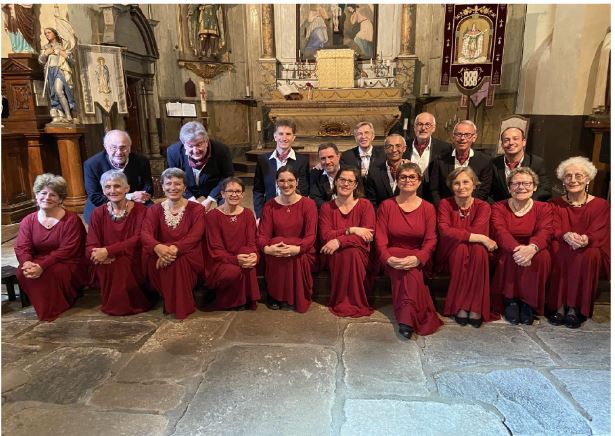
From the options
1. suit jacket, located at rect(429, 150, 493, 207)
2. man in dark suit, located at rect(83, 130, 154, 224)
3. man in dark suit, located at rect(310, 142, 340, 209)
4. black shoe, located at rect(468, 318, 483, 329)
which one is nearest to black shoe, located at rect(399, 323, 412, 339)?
black shoe, located at rect(468, 318, 483, 329)

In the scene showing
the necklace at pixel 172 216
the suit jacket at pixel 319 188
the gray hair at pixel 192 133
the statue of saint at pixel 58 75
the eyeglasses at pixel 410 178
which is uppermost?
the statue of saint at pixel 58 75

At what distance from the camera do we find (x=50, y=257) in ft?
10.9

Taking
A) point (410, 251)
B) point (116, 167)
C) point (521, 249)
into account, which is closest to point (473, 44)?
point (521, 249)

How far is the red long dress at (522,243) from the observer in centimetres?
315

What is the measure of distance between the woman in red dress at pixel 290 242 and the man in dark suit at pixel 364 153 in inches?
25.0

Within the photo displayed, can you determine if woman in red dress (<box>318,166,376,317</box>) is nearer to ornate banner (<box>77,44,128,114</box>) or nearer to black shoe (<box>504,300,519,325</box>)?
black shoe (<box>504,300,519,325</box>)

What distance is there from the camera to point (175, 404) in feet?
7.78

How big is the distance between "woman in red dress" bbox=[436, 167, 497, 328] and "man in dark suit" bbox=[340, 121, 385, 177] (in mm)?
768

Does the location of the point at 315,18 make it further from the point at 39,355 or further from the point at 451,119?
the point at 39,355

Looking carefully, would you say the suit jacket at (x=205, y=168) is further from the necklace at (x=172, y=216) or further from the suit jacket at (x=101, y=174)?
the necklace at (x=172, y=216)

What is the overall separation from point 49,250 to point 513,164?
12.3 feet

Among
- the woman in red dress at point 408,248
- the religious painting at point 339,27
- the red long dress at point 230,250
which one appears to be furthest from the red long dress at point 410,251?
the religious painting at point 339,27

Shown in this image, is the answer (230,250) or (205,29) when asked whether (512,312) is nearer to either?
(230,250)

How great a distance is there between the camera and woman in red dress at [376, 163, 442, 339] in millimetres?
3086
